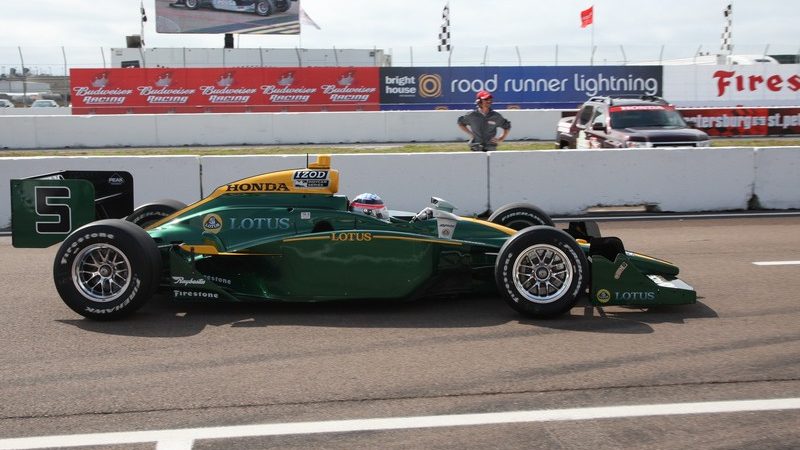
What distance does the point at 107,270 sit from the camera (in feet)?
22.0

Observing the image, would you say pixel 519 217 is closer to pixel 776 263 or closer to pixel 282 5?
pixel 776 263

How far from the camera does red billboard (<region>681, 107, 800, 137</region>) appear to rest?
26672mm

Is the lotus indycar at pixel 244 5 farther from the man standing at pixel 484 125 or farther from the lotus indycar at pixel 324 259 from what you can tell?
the lotus indycar at pixel 324 259

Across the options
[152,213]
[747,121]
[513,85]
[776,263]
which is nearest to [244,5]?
[513,85]

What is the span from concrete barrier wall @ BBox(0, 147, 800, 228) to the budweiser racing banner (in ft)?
78.8

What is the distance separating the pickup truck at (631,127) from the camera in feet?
53.4

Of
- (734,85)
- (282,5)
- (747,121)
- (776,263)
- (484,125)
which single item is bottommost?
(776,263)

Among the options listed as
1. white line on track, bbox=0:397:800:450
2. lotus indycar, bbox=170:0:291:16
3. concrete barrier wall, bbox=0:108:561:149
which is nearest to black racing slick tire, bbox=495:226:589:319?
white line on track, bbox=0:397:800:450

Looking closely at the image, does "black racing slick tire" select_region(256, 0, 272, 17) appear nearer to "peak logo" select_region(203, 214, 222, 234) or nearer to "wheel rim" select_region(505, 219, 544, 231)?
"wheel rim" select_region(505, 219, 544, 231)

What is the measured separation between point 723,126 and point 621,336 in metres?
22.7

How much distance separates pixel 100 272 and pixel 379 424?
3077 mm

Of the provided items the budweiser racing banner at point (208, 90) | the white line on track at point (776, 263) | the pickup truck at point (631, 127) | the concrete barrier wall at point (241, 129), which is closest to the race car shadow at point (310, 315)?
the white line on track at point (776, 263)

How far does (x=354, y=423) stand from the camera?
4.59m

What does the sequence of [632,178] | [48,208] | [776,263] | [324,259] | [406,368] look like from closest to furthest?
[406,368], [324,259], [48,208], [776,263], [632,178]
